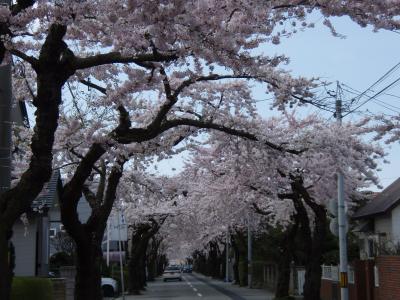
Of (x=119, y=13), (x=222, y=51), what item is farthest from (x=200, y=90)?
(x=119, y=13)

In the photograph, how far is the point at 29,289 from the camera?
14641 millimetres

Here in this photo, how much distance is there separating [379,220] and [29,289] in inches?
746

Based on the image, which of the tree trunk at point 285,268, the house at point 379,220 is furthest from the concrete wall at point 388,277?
the tree trunk at point 285,268

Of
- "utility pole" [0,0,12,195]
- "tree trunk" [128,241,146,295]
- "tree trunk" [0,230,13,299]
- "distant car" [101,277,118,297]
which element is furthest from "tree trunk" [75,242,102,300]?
"tree trunk" [128,241,146,295]

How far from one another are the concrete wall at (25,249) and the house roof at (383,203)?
14716 millimetres

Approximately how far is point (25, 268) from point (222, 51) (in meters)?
17.1

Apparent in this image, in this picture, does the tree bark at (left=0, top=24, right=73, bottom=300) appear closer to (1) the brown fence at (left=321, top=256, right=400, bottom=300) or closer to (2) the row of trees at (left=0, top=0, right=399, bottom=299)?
(2) the row of trees at (left=0, top=0, right=399, bottom=299)

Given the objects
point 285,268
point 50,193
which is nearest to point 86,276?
point 50,193

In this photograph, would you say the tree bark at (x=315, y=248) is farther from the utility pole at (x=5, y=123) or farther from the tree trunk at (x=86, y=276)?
the utility pole at (x=5, y=123)

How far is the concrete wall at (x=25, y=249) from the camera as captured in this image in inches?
904

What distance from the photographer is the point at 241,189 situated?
75.8 feet

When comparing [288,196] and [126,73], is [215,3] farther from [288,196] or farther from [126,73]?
[288,196]

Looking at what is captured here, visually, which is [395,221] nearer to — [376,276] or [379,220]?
[379,220]

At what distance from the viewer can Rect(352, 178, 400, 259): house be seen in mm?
26188
